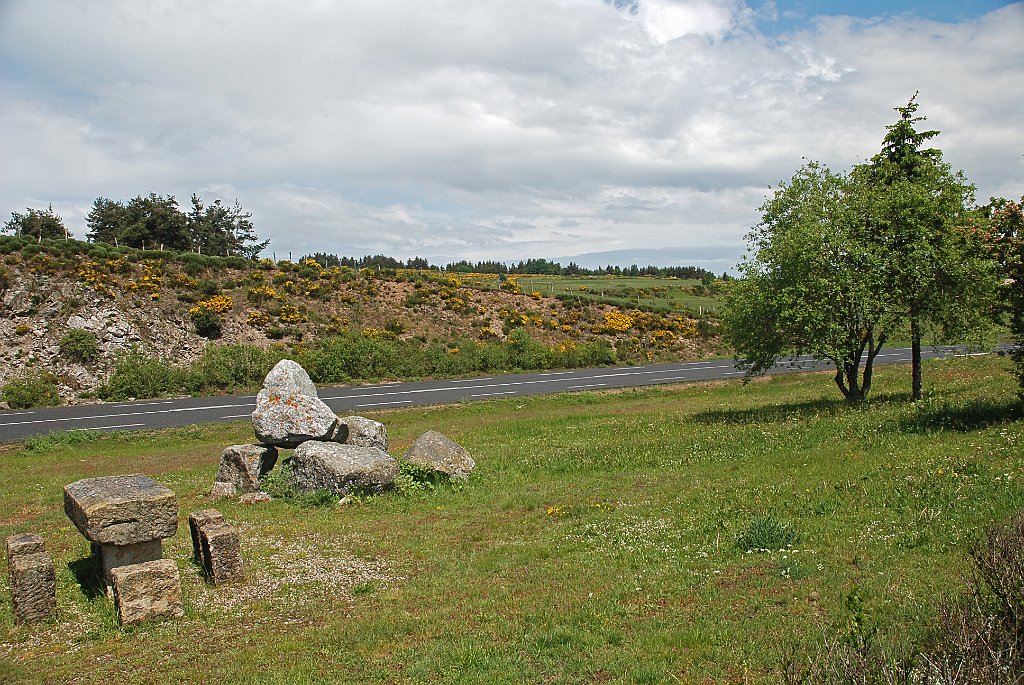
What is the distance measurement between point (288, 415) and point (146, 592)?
7.30 metres

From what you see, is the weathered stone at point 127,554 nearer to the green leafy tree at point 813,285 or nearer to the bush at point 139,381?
the green leafy tree at point 813,285

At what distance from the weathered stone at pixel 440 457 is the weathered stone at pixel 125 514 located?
6.90m

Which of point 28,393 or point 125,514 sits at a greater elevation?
point 28,393

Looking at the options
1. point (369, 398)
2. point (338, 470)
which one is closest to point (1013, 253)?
point (338, 470)

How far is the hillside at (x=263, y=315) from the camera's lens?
38.6 m

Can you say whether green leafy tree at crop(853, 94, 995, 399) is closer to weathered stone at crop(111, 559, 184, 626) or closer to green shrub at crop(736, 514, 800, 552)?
green shrub at crop(736, 514, 800, 552)

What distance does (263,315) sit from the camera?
1839 inches

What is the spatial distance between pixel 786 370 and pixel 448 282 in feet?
95.4

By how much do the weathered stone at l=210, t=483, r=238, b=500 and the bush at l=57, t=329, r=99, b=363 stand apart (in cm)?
2682

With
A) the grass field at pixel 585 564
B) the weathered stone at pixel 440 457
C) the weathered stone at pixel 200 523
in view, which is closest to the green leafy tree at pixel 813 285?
the grass field at pixel 585 564

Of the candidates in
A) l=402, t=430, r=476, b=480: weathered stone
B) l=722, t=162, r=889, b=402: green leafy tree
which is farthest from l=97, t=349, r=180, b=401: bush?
l=722, t=162, r=889, b=402: green leafy tree

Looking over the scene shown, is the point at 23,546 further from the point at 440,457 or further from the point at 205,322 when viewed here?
the point at 205,322

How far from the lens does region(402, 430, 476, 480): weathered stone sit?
15625mm

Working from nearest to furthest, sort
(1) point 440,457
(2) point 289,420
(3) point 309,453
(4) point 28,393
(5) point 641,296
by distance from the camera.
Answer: (3) point 309,453, (2) point 289,420, (1) point 440,457, (4) point 28,393, (5) point 641,296
